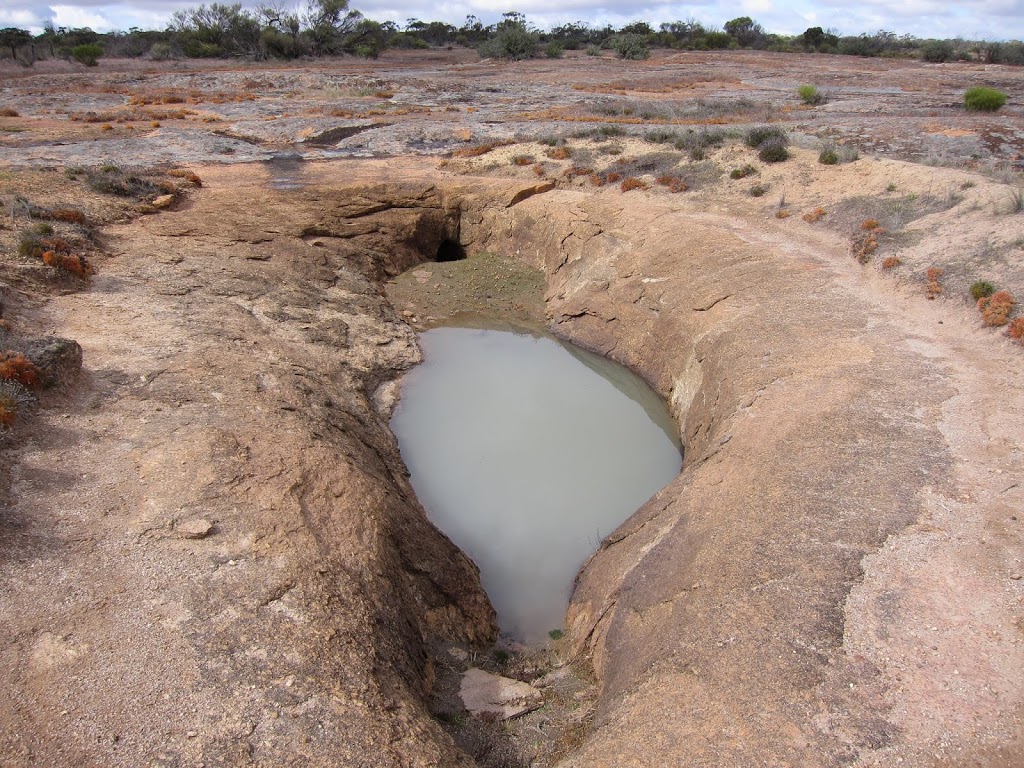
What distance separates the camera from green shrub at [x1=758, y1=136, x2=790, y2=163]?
76.1ft

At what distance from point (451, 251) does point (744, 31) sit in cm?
8945

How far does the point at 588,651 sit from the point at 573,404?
7.89m

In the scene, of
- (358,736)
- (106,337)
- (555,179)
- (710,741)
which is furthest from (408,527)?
(555,179)

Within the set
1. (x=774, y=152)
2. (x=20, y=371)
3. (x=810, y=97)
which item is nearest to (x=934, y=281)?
(x=774, y=152)

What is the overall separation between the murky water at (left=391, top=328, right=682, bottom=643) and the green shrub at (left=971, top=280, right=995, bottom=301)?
272 inches

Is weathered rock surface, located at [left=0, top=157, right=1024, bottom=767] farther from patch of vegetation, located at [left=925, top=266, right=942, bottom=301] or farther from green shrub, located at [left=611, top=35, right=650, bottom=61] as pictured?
green shrub, located at [left=611, top=35, right=650, bottom=61]

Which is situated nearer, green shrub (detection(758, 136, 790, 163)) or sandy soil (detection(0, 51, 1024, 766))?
sandy soil (detection(0, 51, 1024, 766))

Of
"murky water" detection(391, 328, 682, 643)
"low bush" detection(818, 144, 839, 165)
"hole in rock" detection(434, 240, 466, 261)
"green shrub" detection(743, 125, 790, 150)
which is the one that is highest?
"green shrub" detection(743, 125, 790, 150)

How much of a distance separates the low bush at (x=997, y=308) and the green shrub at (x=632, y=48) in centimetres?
6944

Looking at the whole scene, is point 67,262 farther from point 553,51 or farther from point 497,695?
point 553,51

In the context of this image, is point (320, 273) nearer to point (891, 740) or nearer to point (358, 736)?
point (358, 736)

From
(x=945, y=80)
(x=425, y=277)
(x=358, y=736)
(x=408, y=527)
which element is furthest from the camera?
(x=945, y=80)

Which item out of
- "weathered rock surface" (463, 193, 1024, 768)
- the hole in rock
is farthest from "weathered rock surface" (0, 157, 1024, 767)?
the hole in rock

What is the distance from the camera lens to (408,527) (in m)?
9.80
